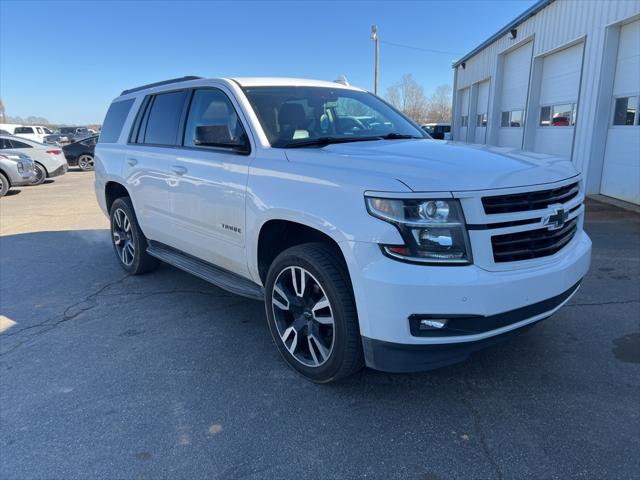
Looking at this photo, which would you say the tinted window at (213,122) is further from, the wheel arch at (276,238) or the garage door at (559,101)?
the garage door at (559,101)

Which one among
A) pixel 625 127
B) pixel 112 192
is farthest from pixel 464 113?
pixel 112 192

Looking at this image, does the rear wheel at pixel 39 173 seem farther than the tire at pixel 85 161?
No

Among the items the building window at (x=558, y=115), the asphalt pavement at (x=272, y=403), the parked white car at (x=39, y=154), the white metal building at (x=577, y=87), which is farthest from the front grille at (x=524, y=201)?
the parked white car at (x=39, y=154)

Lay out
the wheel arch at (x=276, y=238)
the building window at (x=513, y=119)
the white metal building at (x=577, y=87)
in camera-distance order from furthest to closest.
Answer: the building window at (x=513, y=119) → the white metal building at (x=577, y=87) → the wheel arch at (x=276, y=238)

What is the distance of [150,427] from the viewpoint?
2.72 meters

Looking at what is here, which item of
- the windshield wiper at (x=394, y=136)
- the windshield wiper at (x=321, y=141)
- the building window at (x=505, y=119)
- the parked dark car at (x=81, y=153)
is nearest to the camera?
the windshield wiper at (x=321, y=141)

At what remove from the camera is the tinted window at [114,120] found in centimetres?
543

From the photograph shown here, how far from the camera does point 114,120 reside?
18.5 ft

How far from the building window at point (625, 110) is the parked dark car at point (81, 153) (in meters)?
20.1

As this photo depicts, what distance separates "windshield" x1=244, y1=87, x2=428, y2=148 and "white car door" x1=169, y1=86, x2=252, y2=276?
0.75ft

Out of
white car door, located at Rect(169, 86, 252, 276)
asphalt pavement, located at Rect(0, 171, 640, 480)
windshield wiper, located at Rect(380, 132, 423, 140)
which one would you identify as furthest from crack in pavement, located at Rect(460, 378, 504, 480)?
windshield wiper, located at Rect(380, 132, 423, 140)

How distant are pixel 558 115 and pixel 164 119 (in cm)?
1146

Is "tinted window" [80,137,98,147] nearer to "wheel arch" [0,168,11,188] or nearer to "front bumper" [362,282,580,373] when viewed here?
"wheel arch" [0,168,11,188]

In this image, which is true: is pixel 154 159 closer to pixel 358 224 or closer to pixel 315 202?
pixel 315 202
